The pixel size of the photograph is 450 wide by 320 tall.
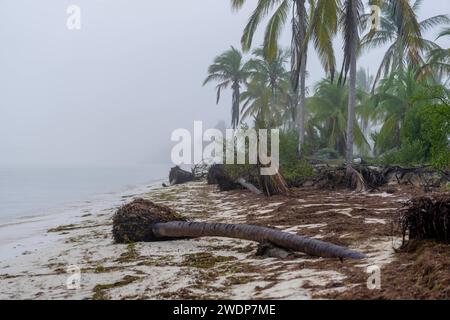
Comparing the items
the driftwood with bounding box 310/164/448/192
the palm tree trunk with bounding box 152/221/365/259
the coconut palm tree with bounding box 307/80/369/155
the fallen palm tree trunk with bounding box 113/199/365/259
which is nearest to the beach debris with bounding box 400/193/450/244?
the palm tree trunk with bounding box 152/221/365/259

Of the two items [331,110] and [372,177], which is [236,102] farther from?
[372,177]

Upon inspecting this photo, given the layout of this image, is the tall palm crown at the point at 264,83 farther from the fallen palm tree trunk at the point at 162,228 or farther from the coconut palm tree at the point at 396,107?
the fallen palm tree trunk at the point at 162,228

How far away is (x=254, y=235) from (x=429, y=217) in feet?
7.65

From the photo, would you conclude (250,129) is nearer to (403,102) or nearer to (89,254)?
(89,254)

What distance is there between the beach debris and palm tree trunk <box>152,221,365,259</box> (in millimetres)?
633

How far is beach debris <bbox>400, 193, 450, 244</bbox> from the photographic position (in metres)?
4.12

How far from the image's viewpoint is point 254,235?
578 cm

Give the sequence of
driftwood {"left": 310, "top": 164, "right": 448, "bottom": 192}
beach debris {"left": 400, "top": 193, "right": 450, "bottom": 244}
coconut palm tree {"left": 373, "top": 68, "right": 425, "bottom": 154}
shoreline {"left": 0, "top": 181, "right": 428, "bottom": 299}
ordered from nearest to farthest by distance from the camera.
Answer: shoreline {"left": 0, "top": 181, "right": 428, "bottom": 299}
beach debris {"left": 400, "top": 193, "right": 450, "bottom": 244}
driftwood {"left": 310, "top": 164, "right": 448, "bottom": 192}
coconut palm tree {"left": 373, "top": 68, "right": 425, "bottom": 154}

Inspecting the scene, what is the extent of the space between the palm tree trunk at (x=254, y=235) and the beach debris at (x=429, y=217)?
633 millimetres

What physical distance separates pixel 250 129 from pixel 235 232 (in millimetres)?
8549

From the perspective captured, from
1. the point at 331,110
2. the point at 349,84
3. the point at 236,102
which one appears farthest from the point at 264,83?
the point at 349,84

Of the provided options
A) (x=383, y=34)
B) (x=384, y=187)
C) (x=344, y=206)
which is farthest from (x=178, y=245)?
(x=383, y=34)

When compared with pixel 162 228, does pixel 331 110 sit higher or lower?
higher

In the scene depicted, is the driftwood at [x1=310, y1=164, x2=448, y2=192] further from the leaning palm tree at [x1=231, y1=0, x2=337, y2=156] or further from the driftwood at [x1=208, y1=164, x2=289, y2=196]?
the leaning palm tree at [x1=231, y1=0, x2=337, y2=156]
